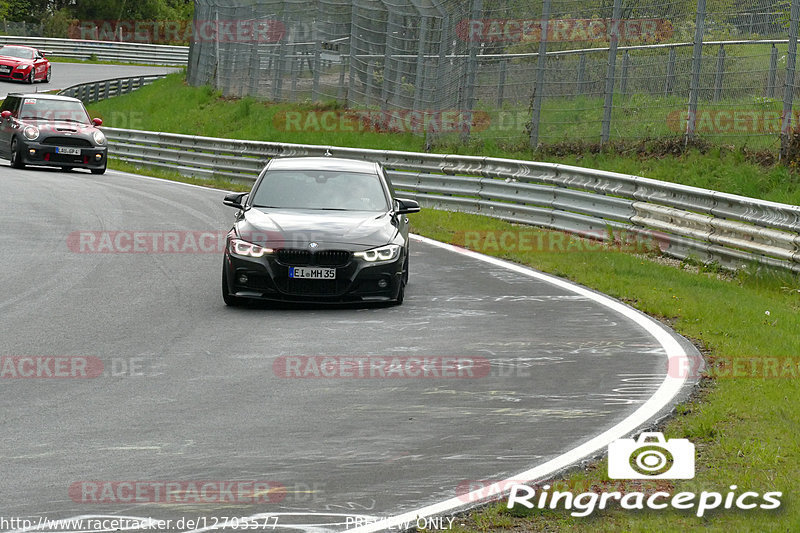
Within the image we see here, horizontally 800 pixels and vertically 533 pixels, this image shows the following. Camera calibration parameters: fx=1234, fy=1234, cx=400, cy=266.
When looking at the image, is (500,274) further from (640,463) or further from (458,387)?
(640,463)

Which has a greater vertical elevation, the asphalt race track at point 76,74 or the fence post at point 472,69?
the fence post at point 472,69

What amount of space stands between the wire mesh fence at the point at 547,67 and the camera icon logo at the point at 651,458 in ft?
40.1

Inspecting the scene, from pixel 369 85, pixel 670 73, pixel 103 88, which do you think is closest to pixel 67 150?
pixel 369 85

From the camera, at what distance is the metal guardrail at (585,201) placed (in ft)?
45.2

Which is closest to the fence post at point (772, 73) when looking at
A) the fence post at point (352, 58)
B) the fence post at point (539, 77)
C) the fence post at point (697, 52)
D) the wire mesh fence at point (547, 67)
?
the wire mesh fence at point (547, 67)

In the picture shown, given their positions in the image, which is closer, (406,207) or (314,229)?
(314,229)

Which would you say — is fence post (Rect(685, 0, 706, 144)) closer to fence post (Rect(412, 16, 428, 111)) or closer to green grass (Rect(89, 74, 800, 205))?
green grass (Rect(89, 74, 800, 205))

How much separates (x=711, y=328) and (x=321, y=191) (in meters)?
4.36

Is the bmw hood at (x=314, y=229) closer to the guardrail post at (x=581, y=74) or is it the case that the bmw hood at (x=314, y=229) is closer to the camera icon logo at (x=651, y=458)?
the camera icon logo at (x=651, y=458)

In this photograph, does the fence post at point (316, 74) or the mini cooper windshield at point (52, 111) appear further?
the fence post at point (316, 74)

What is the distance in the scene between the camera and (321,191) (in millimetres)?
12914

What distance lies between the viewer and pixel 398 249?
11.9 m

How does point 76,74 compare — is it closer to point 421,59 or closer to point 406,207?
point 421,59

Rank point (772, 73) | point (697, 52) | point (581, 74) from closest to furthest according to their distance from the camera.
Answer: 1. point (772, 73)
2. point (697, 52)
3. point (581, 74)
